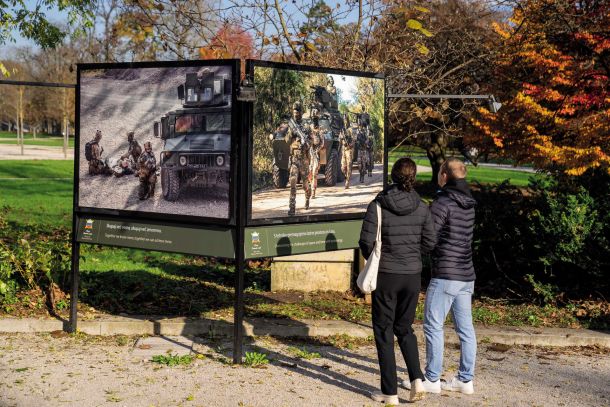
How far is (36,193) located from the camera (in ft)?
76.0

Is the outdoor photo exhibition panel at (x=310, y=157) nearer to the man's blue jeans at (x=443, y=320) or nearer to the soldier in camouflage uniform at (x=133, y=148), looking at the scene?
the soldier in camouflage uniform at (x=133, y=148)

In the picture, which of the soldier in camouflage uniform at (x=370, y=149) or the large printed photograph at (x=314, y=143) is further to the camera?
the soldier in camouflage uniform at (x=370, y=149)

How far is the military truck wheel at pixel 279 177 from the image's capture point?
703cm

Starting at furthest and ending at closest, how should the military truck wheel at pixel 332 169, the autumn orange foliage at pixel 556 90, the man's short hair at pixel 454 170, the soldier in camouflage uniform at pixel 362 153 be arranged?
the autumn orange foliage at pixel 556 90 < the soldier in camouflage uniform at pixel 362 153 < the military truck wheel at pixel 332 169 < the man's short hair at pixel 454 170

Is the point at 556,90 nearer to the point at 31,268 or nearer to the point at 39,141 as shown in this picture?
the point at 31,268

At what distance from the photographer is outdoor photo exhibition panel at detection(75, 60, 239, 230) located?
22.4ft

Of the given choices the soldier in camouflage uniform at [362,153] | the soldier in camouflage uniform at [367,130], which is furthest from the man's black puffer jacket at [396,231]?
the soldier in camouflage uniform at [367,130]

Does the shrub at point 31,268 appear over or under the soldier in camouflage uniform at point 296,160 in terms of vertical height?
under

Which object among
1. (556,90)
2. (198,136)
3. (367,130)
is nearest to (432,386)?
(198,136)

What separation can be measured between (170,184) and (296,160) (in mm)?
1178

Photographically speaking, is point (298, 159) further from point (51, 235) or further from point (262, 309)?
point (51, 235)

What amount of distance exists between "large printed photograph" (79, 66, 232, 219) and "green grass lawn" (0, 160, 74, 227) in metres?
8.70

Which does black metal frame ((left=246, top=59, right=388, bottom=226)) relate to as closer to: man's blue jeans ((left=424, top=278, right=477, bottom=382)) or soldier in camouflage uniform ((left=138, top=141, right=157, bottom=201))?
soldier in camouflage uniform ((left=138, top=141, right=157, bottom=201))

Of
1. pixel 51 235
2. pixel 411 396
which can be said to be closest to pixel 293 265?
pixel 411 396
